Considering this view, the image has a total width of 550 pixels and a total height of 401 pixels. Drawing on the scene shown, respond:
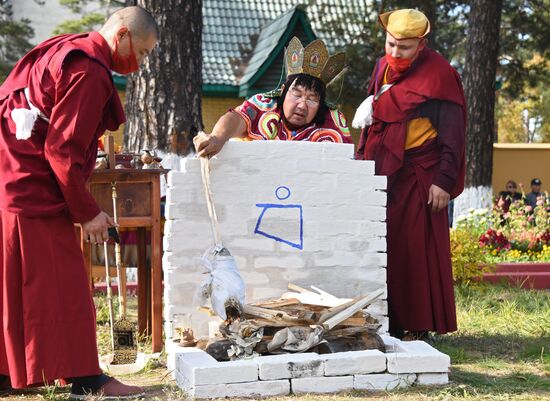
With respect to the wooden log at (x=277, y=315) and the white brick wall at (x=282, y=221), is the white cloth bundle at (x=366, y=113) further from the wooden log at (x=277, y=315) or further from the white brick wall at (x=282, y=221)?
the wooden log at (x=277, y=315)

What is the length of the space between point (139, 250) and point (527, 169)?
17.7m

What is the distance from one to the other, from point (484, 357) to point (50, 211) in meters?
2.84

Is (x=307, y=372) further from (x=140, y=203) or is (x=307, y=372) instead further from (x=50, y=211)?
(x=140, y=203)

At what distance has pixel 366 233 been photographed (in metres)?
5.43

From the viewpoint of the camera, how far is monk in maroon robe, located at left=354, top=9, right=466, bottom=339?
5715 millimetres

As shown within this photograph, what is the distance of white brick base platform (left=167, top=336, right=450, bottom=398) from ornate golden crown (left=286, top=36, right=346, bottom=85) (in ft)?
5.95

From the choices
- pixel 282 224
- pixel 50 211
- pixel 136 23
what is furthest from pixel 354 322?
pixel 136 23

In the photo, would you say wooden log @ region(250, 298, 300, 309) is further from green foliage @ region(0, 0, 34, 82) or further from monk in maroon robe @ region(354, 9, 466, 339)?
green foliage @ region(0, 0, 34, 82)

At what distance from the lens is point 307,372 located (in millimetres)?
4434

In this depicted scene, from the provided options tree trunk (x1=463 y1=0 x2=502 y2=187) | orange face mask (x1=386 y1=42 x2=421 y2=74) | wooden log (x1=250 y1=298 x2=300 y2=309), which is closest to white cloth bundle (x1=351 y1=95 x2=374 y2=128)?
orange face mask (x1=386 y1=42 x2=421 y2=74)

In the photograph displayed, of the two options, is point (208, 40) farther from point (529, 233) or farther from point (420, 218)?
point (420, 218)

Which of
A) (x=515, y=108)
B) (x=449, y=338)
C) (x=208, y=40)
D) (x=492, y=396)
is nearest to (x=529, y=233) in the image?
(x=449, y=338)

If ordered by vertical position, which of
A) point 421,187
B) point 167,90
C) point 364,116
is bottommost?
point 421,187

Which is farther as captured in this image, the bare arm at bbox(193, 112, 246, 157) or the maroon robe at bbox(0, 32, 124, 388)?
the bare arm at bbox(193, 112, 246, 157)
